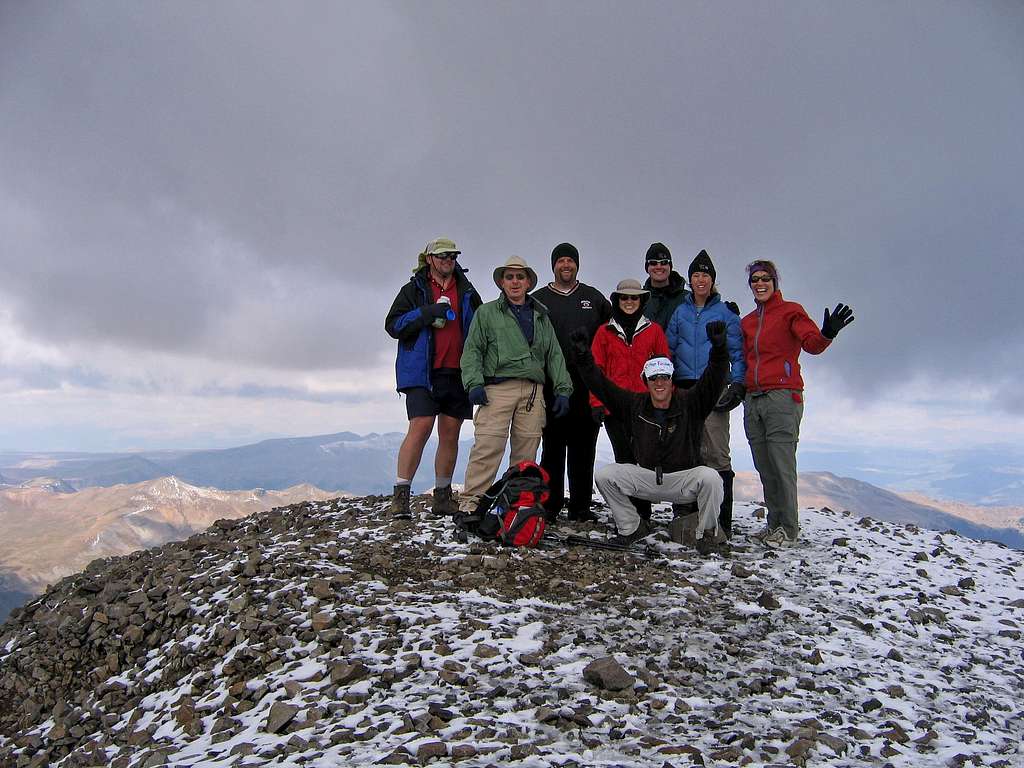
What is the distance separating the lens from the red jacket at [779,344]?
357 inches

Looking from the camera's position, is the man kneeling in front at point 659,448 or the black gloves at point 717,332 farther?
the man kneeling in front at point 659,448

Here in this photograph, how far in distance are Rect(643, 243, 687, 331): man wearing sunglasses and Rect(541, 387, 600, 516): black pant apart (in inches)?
67.8

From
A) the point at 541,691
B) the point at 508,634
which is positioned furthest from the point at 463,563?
the point at 541,691

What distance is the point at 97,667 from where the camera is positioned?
6844mm

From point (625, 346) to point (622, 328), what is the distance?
0.95ft

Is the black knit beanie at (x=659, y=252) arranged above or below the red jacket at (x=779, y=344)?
above

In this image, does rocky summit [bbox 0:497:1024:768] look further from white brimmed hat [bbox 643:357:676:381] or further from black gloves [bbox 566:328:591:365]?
black gloves [bbox 566:328:591:365]

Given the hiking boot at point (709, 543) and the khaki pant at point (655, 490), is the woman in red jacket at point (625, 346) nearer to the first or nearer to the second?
the khaki pant at point (655, 490)

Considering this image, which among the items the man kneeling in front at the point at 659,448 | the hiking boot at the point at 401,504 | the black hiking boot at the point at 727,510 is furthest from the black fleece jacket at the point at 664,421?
the hiking boot at the point at 401,504

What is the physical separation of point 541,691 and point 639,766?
1.11 metres

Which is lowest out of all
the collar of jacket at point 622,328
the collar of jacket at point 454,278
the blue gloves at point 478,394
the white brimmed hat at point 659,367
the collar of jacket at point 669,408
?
the collar of jacket at point 669,408

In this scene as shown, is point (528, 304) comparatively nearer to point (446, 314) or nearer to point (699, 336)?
point (446, 314)

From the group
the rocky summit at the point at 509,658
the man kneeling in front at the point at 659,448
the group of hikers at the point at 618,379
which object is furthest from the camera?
the group of hikers at the point at 618,379

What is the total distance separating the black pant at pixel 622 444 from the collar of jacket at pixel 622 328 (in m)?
1.27
